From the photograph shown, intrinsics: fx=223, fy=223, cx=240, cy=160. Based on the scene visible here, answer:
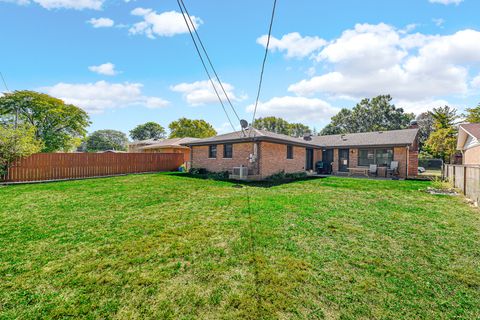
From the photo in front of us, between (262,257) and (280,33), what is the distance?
279 inches

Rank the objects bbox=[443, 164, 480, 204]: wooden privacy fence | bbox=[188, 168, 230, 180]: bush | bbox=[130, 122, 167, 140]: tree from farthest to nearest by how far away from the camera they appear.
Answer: bbox=[130, 122, 167, 140]: tree < bbox=[188, 168, 230, 180]: bush < bbox=[443, 164, 480, 204]: wooden privacy fence

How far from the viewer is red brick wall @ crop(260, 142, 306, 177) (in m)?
13.0

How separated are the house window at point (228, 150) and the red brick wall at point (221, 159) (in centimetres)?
27

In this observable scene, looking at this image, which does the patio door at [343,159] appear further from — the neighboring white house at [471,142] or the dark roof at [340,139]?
the neighboring white house at [471,142]

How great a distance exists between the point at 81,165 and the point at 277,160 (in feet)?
40.3

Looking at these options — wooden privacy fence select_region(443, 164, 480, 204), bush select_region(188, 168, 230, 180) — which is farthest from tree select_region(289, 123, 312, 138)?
wooden privacy fence select_region(443, 164, 480, 204)

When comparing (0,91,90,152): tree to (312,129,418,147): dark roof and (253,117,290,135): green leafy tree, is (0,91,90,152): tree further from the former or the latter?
(253,117,290,135): green leafy tree

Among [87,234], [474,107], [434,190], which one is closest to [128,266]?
[87,234]

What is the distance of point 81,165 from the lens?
13977 mm

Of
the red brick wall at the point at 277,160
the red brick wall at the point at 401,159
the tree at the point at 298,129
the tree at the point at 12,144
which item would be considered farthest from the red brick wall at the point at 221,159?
the tree at the point at 298,129

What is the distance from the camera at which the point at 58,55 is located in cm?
1295

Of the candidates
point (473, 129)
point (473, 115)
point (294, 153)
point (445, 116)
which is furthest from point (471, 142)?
point (445, 116)

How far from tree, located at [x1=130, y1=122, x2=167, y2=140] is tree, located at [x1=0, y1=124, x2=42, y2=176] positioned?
2290 inches

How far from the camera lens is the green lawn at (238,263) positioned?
2.30 metres
